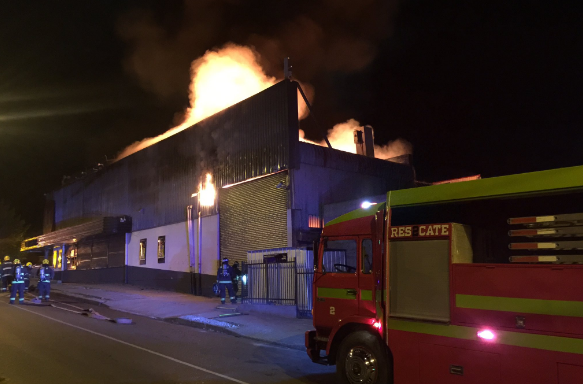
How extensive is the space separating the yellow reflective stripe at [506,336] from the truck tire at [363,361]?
1.30 ft

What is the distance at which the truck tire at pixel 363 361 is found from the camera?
5.87 metres

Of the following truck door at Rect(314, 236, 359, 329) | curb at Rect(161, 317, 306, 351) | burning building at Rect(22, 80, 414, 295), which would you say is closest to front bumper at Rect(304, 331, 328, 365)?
truck door at Rect(314, 236, 359, 329)

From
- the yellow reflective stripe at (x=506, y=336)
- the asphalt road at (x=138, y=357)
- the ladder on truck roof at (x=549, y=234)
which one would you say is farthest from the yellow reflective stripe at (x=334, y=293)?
Result: the ladder on truck roof at (x=549, y=234)

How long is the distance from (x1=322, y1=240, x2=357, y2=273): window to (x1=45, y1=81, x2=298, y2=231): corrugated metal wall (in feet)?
32.0

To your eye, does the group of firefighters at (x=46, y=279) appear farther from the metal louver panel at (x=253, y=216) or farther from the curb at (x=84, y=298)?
the curb at (x=84, y=298)

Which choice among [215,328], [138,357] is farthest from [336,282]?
[215,328]

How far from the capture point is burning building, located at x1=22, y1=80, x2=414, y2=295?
1711 cm

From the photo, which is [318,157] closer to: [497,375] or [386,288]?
[386,288]

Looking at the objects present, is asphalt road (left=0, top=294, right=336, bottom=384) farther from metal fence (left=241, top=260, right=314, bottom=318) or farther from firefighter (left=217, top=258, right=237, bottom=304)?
firefighter (left=217, top=258, right=237, bottom=304)

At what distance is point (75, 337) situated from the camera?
10.3m

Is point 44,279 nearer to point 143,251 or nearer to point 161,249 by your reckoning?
point 161,249

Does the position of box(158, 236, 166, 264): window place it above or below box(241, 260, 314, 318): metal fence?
above

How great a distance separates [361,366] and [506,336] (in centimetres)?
195

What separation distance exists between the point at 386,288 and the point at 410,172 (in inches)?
685
